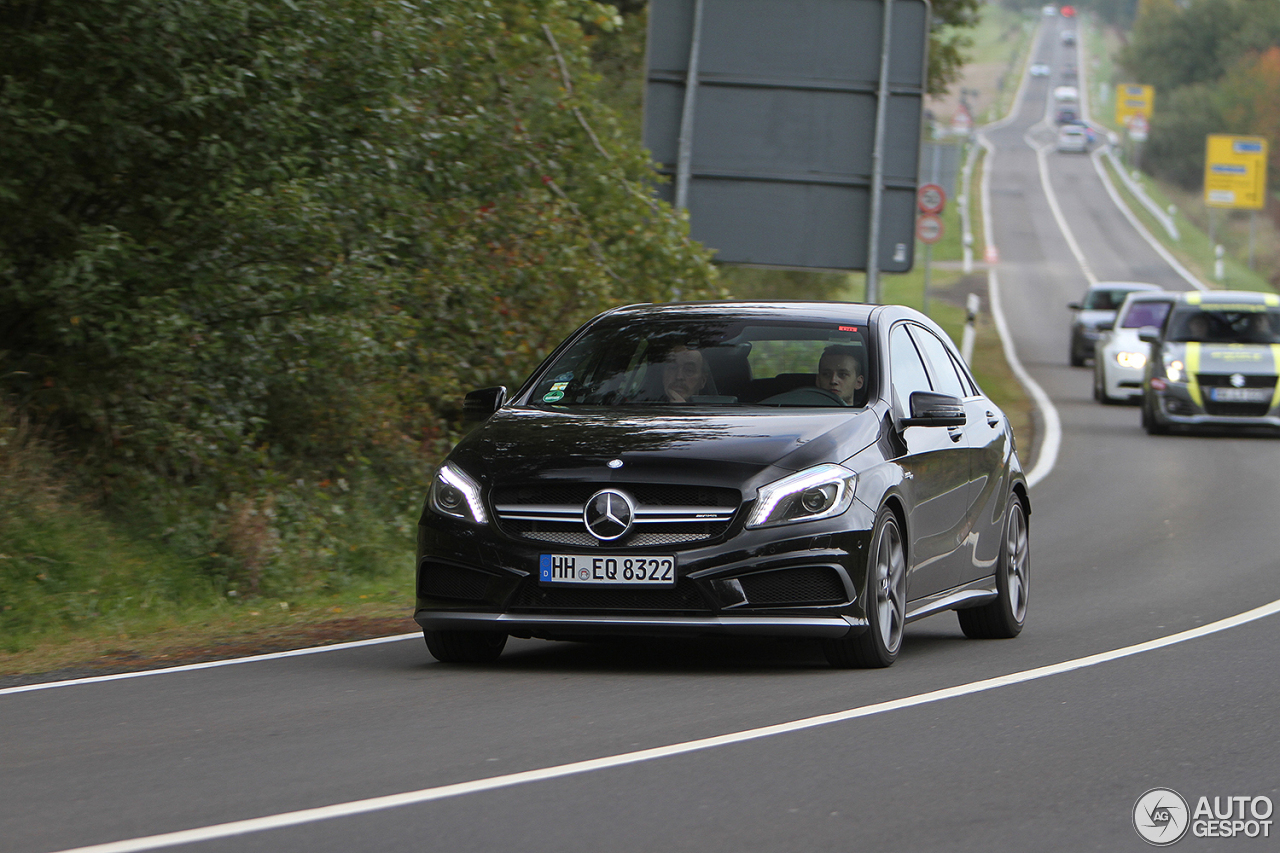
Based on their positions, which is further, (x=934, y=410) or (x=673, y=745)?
(x=934, y=410)

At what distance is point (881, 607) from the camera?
900 cm

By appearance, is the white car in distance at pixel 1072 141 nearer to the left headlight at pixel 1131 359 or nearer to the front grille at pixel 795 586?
the left headlight at pixel 1131 359

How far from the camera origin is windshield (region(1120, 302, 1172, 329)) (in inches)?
1266

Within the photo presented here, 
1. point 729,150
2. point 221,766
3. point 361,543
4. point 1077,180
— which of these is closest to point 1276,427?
point 729,150

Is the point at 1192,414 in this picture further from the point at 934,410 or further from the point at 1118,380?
the point at 934,410

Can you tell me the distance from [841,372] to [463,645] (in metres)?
2.13

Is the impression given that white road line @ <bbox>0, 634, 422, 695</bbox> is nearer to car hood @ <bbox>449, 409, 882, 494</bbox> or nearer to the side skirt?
car hood @ <bbox>449, 409, 882, 494</bbox>

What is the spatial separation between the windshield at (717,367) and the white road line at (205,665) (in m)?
1.53

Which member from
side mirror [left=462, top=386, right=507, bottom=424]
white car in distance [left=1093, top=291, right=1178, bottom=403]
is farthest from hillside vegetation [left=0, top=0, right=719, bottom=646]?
white car in distance [left=1093, top=291, right=1178, bottom=403]

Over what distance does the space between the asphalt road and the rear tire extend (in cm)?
9

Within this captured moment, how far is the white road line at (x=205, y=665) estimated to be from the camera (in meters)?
8.73

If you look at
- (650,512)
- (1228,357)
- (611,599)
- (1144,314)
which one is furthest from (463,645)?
(1144,314)

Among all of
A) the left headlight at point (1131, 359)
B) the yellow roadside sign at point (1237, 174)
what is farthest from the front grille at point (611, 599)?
the yellow roadside sign at point (1237, 174)

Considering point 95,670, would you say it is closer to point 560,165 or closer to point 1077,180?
point 560,165
